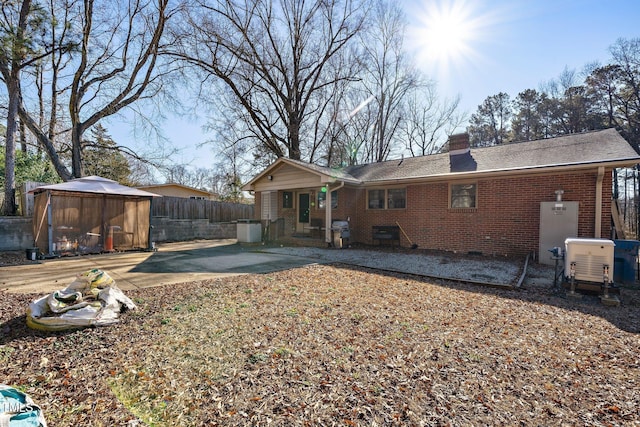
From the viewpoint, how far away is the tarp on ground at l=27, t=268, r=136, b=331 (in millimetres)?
3355

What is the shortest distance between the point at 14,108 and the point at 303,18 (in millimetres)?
14837

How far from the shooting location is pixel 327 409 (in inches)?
84.5

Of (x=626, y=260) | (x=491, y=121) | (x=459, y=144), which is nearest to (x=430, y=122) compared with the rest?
(x=491, y=121)

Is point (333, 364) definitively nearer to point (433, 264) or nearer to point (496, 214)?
point (433, 264)

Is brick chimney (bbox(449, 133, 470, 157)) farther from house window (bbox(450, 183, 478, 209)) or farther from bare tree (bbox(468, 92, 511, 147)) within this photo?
bare tree (bbox(468, 92, 511, 147))

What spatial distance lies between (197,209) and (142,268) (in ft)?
30.0

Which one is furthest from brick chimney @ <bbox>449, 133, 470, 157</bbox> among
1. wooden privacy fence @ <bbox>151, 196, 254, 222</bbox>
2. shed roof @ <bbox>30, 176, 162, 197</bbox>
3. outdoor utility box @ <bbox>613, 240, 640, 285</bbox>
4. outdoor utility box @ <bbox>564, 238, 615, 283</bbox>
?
wooden privacy fence @ <bbox>151, 196, 254, 222</bbox>

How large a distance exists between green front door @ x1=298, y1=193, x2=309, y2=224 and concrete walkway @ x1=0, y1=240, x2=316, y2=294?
14.9 ft

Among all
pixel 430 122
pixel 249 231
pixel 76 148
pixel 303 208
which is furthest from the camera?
pixel 430 122

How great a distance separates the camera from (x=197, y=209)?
52.0ft

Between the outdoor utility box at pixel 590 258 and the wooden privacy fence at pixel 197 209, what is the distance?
15644 millimetres

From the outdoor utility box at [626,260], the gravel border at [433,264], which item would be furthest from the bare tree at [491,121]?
the outdoor utility box at [626,260]

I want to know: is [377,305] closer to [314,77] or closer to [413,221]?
[413,221]

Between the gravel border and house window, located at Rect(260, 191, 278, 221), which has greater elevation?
house window, located at Rect(260, 191, 278, 221)
